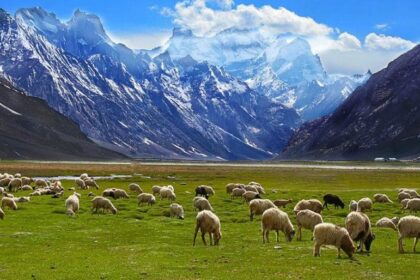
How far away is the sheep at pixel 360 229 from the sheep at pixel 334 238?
2.37 meters

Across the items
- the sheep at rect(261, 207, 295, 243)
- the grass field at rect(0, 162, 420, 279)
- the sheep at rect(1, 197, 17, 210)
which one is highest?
the sheep at rect(261, 207, 295, 243)

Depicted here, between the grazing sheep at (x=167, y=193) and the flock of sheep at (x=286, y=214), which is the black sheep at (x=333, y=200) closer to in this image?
the flock of sheep at (x=286, y=214)

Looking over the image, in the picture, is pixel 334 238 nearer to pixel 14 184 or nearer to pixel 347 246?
pixel 347 246

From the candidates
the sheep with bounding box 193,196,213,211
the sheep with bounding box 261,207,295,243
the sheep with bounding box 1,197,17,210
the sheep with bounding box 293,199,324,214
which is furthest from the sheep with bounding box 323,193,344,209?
the sheep with bounding box 1,197,17,210

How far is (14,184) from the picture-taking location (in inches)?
2965

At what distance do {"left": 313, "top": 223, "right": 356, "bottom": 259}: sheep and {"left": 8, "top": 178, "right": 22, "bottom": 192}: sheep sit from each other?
5596cm

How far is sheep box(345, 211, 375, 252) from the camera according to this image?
2966 centimetres

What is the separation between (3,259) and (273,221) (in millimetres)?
15183

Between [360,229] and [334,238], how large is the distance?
2947mm

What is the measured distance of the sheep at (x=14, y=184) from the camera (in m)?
74.2

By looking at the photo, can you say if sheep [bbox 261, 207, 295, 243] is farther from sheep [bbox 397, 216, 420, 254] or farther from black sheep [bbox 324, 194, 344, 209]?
black sheep [bbox 324, 194, 344, 209]

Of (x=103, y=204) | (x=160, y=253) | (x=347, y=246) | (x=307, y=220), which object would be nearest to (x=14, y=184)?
(x=103, y=204)

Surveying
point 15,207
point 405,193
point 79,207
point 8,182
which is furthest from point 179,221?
point 8,182

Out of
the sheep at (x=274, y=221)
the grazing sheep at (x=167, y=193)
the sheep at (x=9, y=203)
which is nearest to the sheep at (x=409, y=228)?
the sheep at (x=274, y=221)
